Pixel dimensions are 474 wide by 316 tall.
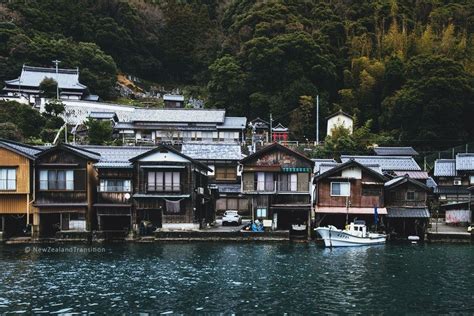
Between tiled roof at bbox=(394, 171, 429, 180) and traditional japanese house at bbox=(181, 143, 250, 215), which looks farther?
traditional japanese house at bbox=(181, 143, 250, 215)

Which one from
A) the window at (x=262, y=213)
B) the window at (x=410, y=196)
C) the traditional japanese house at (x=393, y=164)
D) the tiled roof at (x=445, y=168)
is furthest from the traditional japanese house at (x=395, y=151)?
the window at (x=262, y=213)

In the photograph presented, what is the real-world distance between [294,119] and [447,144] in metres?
21.3

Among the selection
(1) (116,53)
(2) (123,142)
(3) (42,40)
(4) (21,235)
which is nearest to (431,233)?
→ (4) (21,235)

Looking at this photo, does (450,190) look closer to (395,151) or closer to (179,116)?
(395,151)

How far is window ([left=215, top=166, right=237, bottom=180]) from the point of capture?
2179 inches

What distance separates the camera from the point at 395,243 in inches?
1631

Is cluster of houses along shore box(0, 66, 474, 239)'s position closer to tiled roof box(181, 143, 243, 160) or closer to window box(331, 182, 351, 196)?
window box(331, 182, 351, 196)

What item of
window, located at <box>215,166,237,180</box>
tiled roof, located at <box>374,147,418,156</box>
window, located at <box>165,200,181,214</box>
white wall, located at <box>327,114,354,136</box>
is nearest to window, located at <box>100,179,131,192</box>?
window, located at <box>165,200,181,214</box>

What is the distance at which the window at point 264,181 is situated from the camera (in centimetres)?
4475

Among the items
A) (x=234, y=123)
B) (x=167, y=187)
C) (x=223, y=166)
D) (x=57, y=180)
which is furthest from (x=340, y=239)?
(x=234, y=123)

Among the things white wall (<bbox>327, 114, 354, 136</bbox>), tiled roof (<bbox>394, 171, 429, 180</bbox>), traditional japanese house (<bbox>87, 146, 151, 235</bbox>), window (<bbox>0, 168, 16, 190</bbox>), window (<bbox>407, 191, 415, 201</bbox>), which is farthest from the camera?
white wall (<bbox>327, 114, 354, 136</bbox>)

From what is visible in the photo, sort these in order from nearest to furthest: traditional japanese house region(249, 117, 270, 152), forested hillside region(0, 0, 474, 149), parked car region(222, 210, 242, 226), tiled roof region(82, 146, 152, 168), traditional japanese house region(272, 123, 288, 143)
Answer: tiled roof region(82, 146, 152, 168)
parked car region(222, 210, 242, 226)
forested hillside region(0, 0, 474, 149)
traditional japanese house region(272, 123, 288, 143)
traditional japanese house region(249, 117, 270, 152)

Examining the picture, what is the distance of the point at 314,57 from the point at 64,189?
50.9 meters

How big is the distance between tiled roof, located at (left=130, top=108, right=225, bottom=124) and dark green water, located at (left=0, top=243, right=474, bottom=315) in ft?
132
